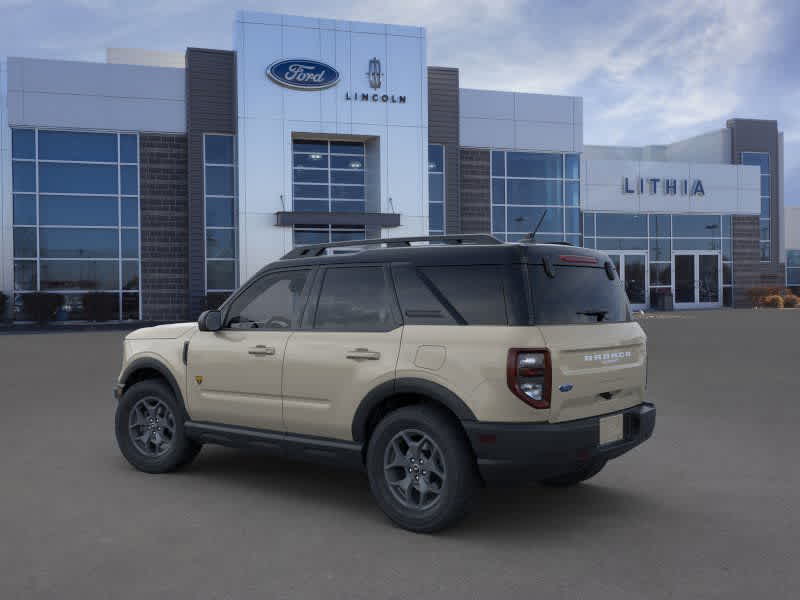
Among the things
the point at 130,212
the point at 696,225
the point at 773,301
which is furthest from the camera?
the point at 773,301

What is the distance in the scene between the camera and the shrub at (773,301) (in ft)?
135

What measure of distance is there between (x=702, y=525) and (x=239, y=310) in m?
3.61

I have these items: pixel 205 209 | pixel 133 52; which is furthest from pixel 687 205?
pixel 133 52

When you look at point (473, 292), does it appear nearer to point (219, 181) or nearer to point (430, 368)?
point (430, 368)

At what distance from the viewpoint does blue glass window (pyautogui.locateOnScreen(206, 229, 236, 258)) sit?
29.8 meters

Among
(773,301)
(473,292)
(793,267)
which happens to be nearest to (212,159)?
(473,292)

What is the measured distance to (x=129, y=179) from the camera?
96.7 ft

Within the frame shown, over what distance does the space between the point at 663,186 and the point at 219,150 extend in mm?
22162

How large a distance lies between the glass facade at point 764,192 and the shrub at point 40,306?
36.5 m

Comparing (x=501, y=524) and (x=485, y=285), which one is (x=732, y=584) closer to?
(x=501, y=524)

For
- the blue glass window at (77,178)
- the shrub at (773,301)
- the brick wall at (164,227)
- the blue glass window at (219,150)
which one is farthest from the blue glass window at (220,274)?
the shrub at (773,301)

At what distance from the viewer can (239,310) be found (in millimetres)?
6250

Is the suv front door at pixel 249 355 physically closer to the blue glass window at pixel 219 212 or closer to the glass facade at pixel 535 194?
the blue glass window at pixel 219 212

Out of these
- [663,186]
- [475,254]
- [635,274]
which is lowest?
[475,254]
